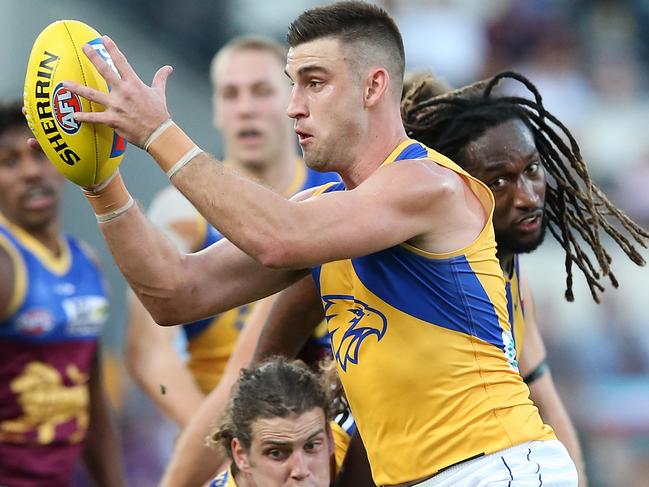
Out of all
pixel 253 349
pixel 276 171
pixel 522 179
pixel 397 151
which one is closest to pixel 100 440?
pixel 276 171

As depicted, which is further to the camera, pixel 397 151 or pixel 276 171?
pixel 276 171

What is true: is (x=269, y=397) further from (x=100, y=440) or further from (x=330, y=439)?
(x=100, y=440)

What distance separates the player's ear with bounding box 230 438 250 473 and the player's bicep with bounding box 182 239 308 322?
24.2 inches

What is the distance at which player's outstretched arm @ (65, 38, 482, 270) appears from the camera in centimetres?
336

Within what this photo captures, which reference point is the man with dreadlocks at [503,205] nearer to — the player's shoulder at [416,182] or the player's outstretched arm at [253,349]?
the player's outstretched arm at [253,349]

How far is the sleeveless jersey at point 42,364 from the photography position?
20.6 feet

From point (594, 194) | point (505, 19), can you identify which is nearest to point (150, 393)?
point (594, 194)

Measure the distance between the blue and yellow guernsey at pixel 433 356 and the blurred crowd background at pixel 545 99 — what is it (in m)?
5.82

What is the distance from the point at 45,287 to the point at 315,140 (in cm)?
324

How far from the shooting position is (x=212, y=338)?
644 centimetres

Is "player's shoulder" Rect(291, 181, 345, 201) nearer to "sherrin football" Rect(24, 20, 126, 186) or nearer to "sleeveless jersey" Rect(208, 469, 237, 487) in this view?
"sherrin football" Rect(24, 20, 126, 186)

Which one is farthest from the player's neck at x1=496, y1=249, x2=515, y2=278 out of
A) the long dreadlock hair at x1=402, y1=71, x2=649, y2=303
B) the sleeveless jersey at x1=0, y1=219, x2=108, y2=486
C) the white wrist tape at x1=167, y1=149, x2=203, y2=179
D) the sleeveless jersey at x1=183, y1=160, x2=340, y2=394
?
the sleeveless jersey at x1=0, y1=219, x2=108, y2=486

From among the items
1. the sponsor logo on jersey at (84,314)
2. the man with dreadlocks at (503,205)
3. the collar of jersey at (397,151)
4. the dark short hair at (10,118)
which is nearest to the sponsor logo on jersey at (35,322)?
the sponsor logo on jersey at (84,314)

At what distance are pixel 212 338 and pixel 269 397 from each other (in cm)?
209
